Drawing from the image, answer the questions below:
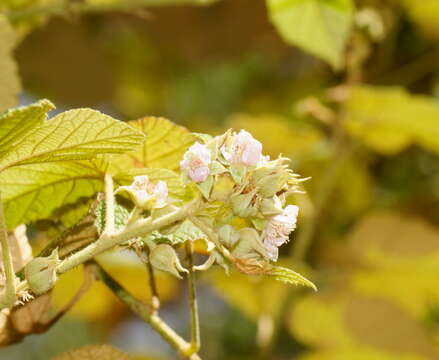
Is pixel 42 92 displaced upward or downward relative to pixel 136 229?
downward

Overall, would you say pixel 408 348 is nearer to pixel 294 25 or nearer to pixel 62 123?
pixel 294 25

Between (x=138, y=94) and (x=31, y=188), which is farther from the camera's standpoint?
(x=138, y=94)

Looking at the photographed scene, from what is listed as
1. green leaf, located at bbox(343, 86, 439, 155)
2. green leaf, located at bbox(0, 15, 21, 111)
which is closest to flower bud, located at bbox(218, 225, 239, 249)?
green leaf, located at bbox(0, 15, 21, 111)

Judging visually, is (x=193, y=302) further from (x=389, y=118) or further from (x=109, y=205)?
(x=389, y=118)

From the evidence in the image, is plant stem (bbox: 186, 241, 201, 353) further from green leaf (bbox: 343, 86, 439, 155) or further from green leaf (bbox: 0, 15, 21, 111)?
green leaf (bbox: 343, 86, 439, 155)

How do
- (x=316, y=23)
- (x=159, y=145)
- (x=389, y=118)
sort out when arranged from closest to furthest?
(x=159, y=145) < (x=316, y=23) < (x=389, y=118)

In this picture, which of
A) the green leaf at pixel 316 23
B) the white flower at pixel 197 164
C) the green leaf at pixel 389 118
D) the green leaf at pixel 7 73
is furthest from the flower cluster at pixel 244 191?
the green leaf at pixel 389 118

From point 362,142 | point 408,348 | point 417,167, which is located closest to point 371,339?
point 408,348

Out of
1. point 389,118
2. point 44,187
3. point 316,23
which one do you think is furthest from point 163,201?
point 389,118

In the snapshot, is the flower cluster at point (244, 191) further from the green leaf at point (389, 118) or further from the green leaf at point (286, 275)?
the green leaf at point (389, 118)
